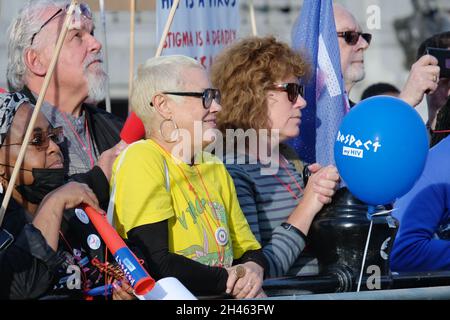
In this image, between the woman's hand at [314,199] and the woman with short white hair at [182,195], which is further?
the woman's hand at [314,199]

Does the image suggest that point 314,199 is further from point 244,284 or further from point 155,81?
point 155,81

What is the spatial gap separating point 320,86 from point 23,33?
144 centimetres

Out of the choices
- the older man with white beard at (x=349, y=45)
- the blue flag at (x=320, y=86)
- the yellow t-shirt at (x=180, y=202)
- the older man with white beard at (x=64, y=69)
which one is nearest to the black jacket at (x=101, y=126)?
the older man with white beard at (x=64, y=69)

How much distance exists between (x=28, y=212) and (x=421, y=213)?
1750 millimetres

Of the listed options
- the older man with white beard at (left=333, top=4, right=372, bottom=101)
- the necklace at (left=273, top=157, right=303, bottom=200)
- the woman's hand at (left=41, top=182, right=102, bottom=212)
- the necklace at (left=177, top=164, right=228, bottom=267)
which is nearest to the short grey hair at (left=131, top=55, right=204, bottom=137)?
the necklace at (left=177, top=164, right=228, bottom=267)

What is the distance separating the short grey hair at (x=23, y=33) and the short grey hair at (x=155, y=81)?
826 millimetres

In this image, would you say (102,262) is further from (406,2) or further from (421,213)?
(406,2)

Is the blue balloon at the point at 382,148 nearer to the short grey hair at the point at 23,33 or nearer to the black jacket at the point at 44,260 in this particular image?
the black jacket at the point at 44,260

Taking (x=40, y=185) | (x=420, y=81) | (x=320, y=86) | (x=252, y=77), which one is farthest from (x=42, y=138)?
(x=420, y=81)

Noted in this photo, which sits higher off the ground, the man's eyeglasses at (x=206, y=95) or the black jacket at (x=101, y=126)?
the man's eyeglasses at (x=206, y=95)

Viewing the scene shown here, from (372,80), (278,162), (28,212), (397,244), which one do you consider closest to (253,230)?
(278,162)

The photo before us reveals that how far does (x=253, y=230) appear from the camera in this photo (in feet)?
14.7

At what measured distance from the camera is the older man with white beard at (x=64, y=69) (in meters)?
4.78

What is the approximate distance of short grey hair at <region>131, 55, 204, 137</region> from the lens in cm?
416
